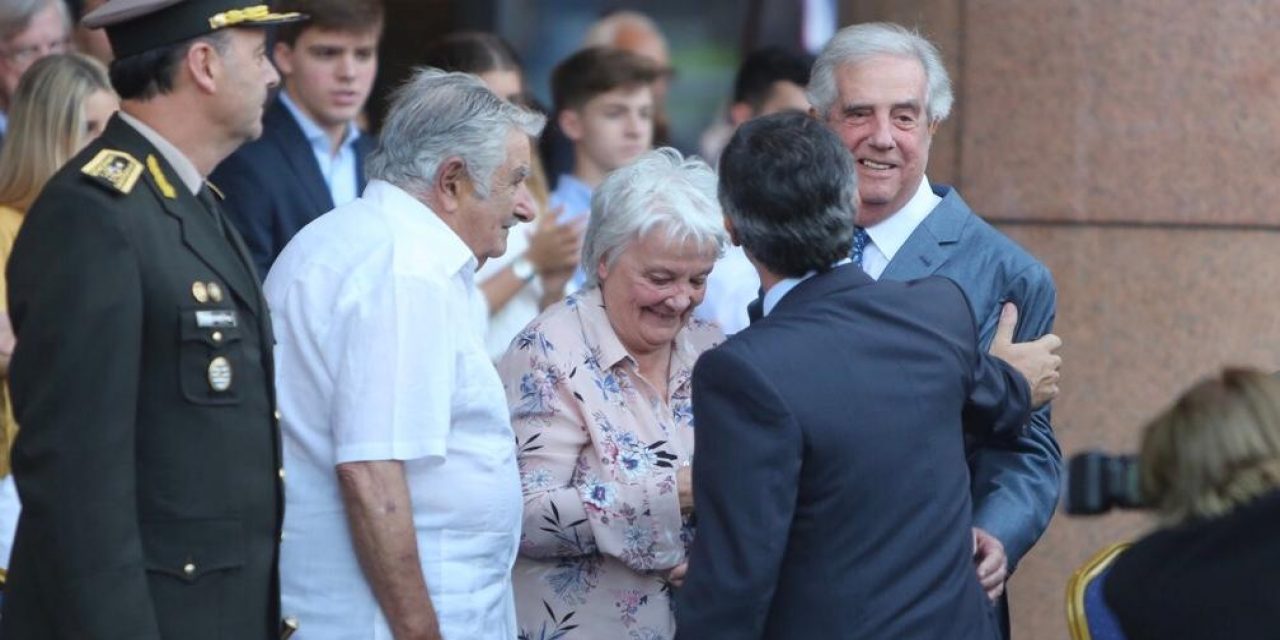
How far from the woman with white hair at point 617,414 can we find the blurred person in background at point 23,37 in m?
2.65

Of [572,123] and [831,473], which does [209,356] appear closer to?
[831,473]

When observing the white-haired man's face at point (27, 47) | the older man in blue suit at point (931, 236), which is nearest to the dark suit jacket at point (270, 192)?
the white-haired man's face at point (27, 47)

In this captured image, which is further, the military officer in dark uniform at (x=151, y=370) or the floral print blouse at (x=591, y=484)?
the floral print blouse at (x=591, y=484)

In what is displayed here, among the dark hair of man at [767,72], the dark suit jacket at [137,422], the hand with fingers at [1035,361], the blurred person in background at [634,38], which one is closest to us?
the dark suit jacket at [137,422]

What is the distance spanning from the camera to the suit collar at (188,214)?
142 inches

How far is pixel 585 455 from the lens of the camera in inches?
171

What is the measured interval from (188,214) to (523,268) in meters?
2.68

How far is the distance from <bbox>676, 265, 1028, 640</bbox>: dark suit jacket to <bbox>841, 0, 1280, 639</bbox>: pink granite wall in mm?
2603

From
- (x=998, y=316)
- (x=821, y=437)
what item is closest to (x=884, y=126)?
(x=998, y=316)

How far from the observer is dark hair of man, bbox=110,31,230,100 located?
3.70 m

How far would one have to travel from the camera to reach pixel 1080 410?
6.24 meters

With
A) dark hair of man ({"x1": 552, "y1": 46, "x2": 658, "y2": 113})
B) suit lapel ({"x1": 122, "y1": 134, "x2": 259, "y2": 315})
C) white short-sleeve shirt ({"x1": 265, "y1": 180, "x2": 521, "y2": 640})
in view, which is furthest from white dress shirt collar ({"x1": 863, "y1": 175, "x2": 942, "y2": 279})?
dark hair of man ({"x1": 552, "y1": 46, "x2": 658, "y2": 113})

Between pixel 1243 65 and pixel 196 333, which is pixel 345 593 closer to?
pixel 196 333

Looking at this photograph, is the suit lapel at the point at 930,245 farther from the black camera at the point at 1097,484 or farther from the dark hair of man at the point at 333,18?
the dark hair of man at the point at 333,18
